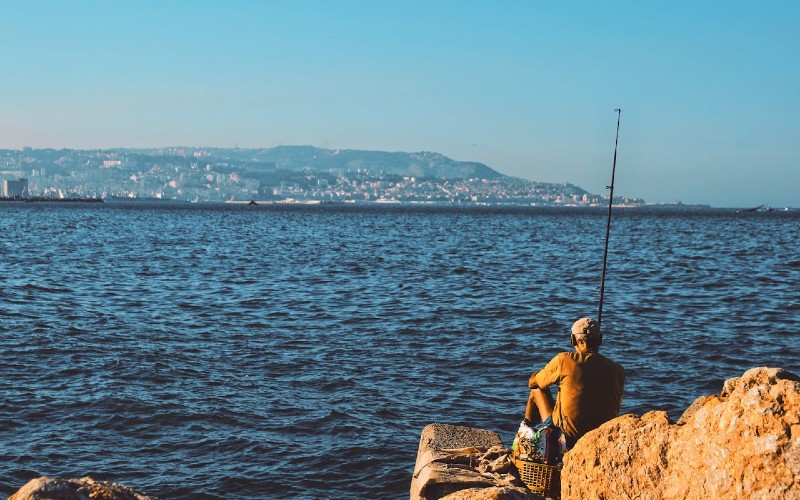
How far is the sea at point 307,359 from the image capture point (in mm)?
11109

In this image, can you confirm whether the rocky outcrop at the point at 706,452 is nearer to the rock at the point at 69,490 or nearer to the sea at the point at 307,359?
the rock at the point at 69,490

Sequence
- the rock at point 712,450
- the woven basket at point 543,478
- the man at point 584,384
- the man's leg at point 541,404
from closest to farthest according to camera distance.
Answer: the rock at point 712,450 → the woven basket at point 543,478 → the man at point 584,384 → the man's leg at point 541,404

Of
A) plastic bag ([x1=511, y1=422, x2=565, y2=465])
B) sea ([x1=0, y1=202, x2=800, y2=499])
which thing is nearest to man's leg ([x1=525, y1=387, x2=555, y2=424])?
plastic bag ([x1=511, y1=422, x2=565, y2=465])

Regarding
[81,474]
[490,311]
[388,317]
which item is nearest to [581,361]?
[81,474]

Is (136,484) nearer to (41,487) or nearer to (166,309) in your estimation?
(41,487)

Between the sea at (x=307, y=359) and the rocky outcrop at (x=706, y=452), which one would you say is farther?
the sea at (x=307, y=359)

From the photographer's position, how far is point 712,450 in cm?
550

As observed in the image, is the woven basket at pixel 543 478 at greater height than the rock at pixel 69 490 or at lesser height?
lesser

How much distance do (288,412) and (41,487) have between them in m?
8.94

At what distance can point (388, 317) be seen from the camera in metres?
23.6

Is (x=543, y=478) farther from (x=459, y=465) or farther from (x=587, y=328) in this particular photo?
(x=587, y=328)

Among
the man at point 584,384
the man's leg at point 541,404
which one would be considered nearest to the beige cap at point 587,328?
the man at point 584,384

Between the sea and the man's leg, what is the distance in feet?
7.97

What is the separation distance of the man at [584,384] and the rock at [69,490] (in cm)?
412
